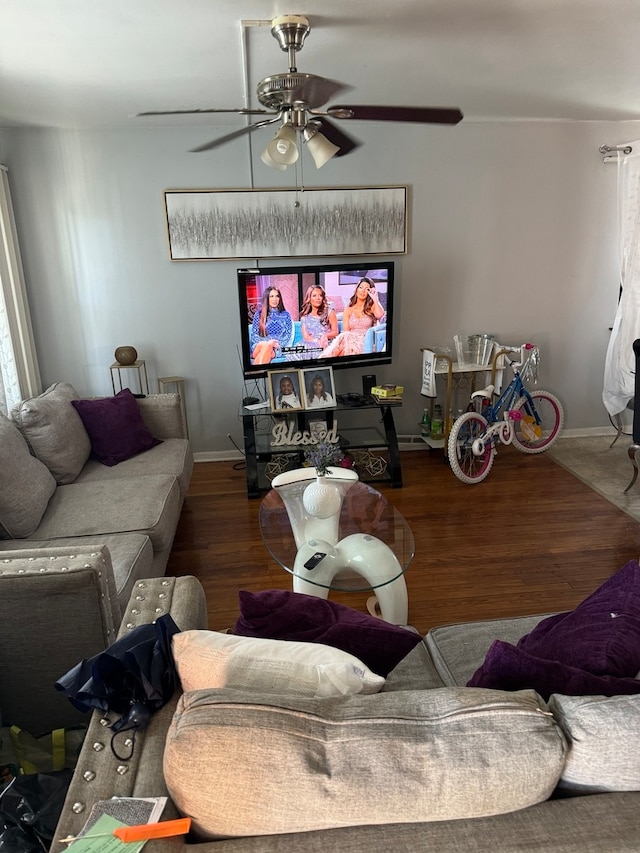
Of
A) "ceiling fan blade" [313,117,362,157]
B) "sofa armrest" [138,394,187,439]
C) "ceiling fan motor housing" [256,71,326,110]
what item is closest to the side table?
"sofa armrest" [138,394,187,439]

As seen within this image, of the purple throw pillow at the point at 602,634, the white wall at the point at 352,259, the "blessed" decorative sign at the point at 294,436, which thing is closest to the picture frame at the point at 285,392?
the "blessed" decorative sign at the point at 294,436

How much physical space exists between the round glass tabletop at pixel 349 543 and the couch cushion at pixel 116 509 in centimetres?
47

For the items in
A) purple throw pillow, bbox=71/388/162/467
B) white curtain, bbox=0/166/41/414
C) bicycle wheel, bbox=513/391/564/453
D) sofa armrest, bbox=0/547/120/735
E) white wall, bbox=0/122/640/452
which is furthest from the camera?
bicycle wheel, bbox=513/391/564/453

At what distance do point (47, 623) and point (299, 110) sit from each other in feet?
6.33

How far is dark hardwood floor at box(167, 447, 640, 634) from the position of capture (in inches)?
101

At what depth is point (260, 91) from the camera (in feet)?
6.53

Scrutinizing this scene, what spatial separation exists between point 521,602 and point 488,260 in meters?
2.56

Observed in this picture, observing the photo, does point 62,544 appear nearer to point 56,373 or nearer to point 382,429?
point 56,373

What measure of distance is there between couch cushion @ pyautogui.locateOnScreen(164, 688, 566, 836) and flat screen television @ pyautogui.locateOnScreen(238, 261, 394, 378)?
297 centimetres

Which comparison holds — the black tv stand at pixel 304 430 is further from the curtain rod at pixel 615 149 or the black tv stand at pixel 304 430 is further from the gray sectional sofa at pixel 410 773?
the gray sectional sofa at pixel 410 773

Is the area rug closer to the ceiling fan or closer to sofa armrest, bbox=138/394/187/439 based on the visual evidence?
the ceiling fan

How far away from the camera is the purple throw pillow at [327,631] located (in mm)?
1300

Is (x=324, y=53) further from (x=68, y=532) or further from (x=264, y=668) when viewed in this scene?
(x=264, y=668)

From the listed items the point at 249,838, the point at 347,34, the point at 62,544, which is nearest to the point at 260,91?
the point at 347,34
